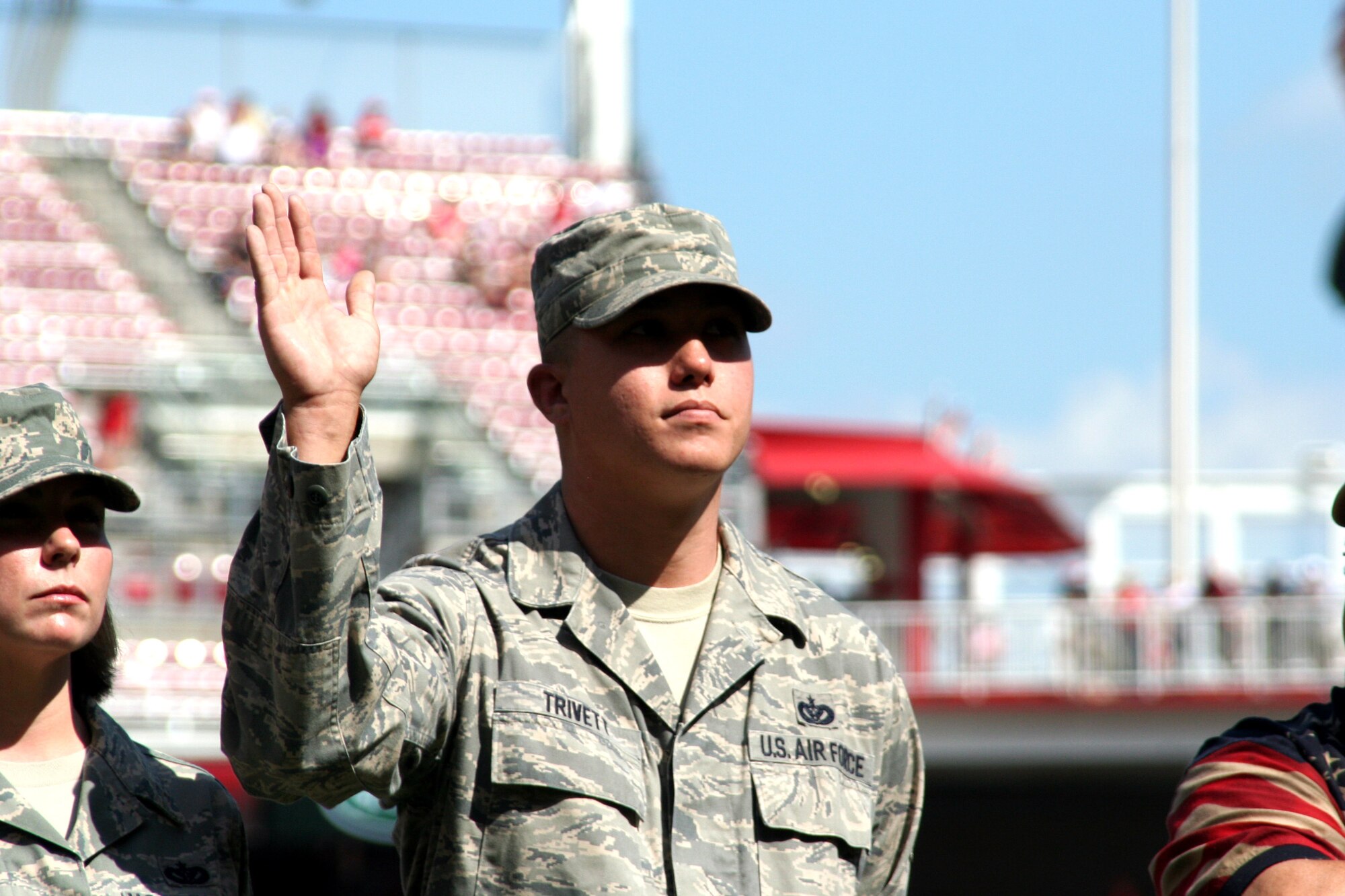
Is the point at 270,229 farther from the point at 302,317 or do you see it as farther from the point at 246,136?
the point at 246,136

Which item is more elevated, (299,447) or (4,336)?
(4,336)

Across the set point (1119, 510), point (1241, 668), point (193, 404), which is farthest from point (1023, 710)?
point (1119, 510)

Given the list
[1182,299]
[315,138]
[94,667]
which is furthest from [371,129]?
[94,667]

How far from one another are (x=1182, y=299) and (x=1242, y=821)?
16.9m

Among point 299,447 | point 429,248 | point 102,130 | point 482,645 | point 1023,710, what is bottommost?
point 1023,710

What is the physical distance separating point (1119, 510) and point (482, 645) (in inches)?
902

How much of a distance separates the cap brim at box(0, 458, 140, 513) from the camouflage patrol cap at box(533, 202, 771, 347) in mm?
630

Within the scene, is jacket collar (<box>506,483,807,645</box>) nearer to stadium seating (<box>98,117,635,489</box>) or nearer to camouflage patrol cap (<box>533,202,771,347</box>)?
camouflage patrol cap (<box>533,202,771,347</box>)

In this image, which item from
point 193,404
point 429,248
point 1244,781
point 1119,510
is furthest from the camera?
point 1119,510

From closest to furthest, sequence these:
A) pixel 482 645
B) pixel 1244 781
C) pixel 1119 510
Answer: pixel 1244 781
pixel 482 645
pixel 1119 510

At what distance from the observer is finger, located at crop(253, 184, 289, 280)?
214 centimetres

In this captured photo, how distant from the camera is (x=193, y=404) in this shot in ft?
44.9

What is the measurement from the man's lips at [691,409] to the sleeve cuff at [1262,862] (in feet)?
2.90

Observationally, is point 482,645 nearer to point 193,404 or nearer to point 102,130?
point 193,404
